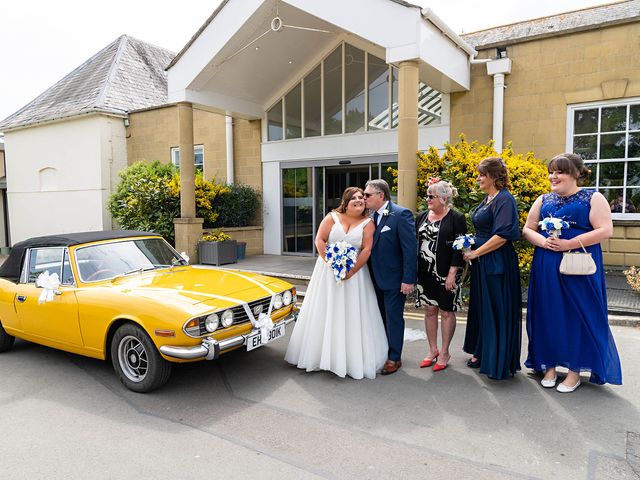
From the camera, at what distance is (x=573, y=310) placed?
13.6 ft

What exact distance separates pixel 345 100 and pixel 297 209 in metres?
3.15

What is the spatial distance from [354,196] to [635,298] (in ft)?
17.7

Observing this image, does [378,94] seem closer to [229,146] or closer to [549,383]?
[229,146]

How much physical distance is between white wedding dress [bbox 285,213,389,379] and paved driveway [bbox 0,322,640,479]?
0.60ft

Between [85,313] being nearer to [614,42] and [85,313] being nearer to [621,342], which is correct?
[621,342]

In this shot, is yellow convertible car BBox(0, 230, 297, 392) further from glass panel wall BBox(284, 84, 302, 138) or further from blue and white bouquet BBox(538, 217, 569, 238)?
glass panel wall BBox(284, 84, 302, 138)

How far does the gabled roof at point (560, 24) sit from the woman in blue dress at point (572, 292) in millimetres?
6828

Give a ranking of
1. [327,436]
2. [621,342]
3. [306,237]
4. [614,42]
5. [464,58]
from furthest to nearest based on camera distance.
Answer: [306,237] < [464,58] < [614,42] < [621,342] < [327,436]

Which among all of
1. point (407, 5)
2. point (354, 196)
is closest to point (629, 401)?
point (354, 196)

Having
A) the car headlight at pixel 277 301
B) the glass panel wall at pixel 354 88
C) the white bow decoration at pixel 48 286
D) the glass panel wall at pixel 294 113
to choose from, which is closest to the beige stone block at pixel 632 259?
the glass panel wall at pixel 354 88

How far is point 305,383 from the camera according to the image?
453cm

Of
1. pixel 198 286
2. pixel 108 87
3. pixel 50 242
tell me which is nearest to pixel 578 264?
pixel 198 286

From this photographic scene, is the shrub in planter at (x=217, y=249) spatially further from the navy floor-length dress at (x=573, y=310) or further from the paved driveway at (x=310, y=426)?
the navy floor-length dress at (x=573, y=310)

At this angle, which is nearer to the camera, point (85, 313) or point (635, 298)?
point (85, 313)
